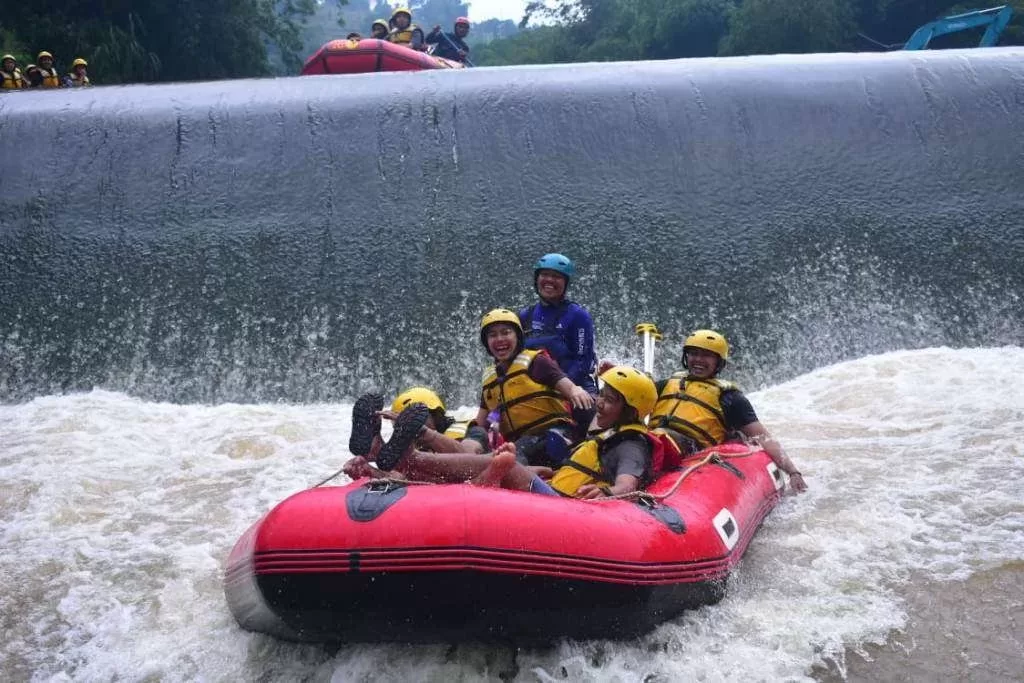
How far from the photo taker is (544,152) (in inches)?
295

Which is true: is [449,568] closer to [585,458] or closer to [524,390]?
[585,458]

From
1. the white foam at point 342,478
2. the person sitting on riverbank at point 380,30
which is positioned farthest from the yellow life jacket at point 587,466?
the person sitting on riverbank at point 380,30

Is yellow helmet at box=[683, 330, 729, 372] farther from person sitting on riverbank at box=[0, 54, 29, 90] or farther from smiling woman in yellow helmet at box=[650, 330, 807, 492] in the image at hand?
person sitting on riverbank at box=[0, 54, 29, 90]

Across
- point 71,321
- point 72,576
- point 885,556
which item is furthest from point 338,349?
point 885,556

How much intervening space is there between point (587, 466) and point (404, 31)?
28.8 ft

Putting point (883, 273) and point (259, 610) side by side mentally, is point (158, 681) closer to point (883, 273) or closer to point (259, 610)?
point (259, 610)

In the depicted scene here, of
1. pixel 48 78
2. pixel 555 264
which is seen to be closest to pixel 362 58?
pixel 48 78

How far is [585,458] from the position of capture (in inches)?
145

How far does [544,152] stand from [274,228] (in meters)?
2.30

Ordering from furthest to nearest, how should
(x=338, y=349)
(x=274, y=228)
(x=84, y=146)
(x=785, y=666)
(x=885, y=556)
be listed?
(x=84, y=146)
(x=274, y=228)
(x=338, y=349)
(x=885, y=556)
(x=785, y=666)

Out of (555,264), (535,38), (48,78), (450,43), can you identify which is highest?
(450,43)

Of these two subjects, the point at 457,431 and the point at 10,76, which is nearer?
the point at 457,431

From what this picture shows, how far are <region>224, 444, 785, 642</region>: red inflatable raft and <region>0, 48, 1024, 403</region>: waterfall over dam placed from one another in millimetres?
3509

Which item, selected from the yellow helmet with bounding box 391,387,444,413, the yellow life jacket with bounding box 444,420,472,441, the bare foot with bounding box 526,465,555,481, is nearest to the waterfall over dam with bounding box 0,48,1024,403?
the yellow life jacket with bounding box 444,420,472,441
